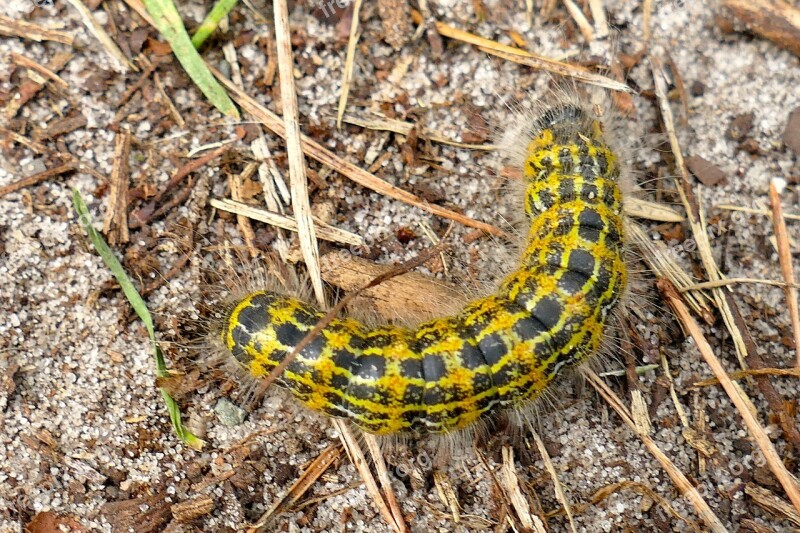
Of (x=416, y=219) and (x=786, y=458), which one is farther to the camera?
(x=416, y=219)

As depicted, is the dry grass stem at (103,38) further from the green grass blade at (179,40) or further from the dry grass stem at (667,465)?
the dry grass stem at (667,465)

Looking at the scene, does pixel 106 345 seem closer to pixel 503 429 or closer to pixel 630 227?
pixel 503 429

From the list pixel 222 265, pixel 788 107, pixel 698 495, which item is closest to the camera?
pixel 698 495

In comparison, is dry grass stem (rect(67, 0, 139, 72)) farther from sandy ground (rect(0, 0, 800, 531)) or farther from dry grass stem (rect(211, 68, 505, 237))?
dry grass stem (rect(211, 68, 505, 237))

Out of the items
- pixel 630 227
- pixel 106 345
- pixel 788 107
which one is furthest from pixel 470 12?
pixel 106 345

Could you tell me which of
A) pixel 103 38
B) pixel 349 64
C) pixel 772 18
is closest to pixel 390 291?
pixel 349 64

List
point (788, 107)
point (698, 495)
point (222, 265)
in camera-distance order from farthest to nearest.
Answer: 1. point (788, 107)
2. point (222, 265)
3. point (698, 495)
